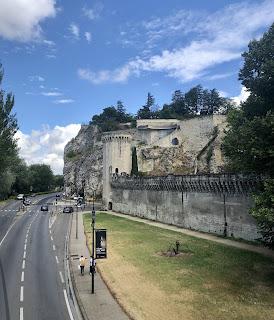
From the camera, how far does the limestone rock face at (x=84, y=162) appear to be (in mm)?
107125

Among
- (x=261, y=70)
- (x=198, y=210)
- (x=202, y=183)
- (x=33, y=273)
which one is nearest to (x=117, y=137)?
(x=198, y=210)

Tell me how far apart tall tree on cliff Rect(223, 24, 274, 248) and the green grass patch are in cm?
309

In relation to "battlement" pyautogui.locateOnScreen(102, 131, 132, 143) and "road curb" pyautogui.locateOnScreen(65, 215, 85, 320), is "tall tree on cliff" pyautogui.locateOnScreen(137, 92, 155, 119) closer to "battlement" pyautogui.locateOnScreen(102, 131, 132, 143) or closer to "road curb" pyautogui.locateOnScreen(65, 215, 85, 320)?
"battlement" pyautogui.locateOnScreen(102, 131, 132, 143)

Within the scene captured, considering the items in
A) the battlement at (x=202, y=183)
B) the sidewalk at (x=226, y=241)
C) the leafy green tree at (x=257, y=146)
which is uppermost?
the leafy green tree at (x=257, y=146)

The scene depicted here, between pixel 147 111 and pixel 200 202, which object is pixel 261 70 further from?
pixel 147 111

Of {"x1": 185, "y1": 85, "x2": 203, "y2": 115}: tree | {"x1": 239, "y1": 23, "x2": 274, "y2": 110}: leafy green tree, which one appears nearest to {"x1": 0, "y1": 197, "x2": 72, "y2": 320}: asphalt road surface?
{"x1": 239, "y1": 23, "x2": 274, "y2": 110}: leafy green tree

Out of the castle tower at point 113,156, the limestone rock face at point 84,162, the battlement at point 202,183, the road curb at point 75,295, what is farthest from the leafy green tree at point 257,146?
the limestone rock face at point 84,162

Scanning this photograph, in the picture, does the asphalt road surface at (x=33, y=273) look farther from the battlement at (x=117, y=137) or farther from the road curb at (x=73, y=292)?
the battlement at (x=117, y=137)

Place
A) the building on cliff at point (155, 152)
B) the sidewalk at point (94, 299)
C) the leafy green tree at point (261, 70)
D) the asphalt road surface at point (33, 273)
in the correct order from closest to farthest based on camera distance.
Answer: the sidewalk at point (94, 299), the asphalt road surface at point (33, 273), the leafy green tree at point (261, 70), the building on cliff at point (155, 152)

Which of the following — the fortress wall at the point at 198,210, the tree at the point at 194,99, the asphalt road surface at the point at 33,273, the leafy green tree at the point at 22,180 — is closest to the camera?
the asphalt road surface at the point at 33,273

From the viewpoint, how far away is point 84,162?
372 ft

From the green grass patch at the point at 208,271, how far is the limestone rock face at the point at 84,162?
59334mm

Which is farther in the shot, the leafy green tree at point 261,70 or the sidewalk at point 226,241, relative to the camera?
the sidewalk at point 226,241

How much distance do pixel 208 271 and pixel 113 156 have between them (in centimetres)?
6128
